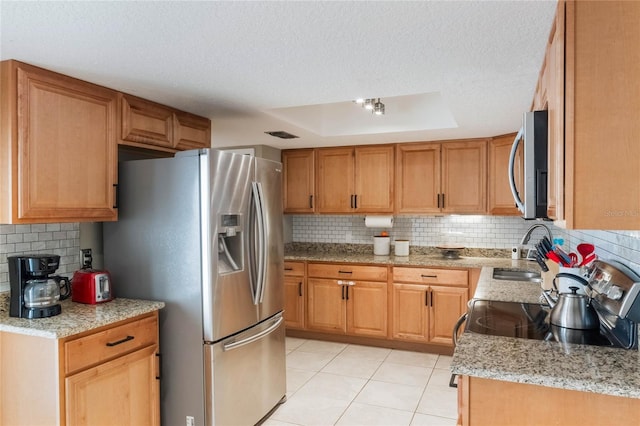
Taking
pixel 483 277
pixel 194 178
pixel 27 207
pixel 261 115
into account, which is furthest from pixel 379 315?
pixel 27 207

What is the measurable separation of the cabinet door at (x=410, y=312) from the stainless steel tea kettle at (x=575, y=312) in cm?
216

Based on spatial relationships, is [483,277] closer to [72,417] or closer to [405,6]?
[405,6]

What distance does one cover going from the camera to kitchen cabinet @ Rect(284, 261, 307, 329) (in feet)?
14.8

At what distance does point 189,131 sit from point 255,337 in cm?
152

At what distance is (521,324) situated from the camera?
1986 mm

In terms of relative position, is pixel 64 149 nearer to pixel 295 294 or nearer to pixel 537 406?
pixel 537 406

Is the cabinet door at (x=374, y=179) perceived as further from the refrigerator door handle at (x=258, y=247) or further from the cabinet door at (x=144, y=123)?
the cabinet door at (x=144, y=123)

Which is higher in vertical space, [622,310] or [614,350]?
[622,310]

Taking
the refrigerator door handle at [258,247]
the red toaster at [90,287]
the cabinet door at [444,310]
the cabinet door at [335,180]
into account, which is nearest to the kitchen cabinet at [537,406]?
the refrigerator door handle at [258,247]

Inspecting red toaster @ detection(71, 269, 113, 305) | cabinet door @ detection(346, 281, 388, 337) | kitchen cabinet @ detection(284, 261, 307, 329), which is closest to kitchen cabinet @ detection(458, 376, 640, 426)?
red toaster @ detection(71, 269, 113, 305)

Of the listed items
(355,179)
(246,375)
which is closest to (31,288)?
(246,375)

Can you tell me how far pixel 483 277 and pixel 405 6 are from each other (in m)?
2.48

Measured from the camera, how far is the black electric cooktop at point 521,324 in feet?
5.77

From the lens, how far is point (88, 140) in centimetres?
230
